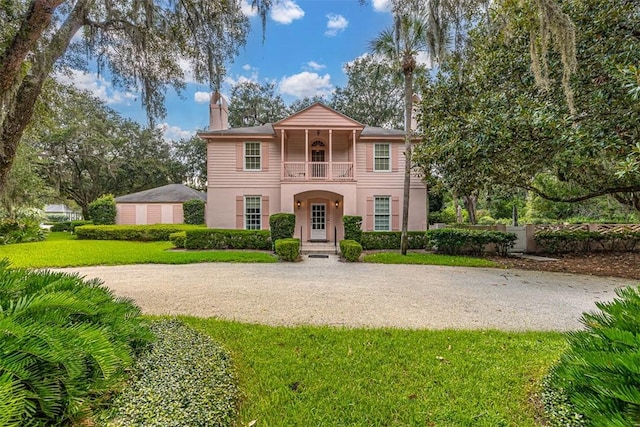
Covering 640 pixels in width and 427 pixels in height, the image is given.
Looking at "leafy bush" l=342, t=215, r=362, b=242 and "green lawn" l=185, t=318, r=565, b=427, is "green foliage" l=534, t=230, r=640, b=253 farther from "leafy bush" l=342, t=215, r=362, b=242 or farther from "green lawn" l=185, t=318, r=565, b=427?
"green lawn" l=185, t=318, r=565, b=427

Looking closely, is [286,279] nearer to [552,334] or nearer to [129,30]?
[552,334]

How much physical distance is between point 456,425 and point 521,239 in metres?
11.2

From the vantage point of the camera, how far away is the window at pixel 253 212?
13.2 metres

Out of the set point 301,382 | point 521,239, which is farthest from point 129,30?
point 521,239

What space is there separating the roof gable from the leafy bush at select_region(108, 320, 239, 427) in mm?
11004

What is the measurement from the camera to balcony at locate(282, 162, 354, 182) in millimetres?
12664

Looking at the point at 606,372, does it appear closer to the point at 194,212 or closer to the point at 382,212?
the point at 382,212

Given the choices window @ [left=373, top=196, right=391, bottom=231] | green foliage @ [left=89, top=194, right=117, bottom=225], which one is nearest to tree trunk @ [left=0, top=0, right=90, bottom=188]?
window @ [left=373, top=196, right=391, bottom=231]

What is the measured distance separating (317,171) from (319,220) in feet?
7.79

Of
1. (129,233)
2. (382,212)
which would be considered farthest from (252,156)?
(129,233)

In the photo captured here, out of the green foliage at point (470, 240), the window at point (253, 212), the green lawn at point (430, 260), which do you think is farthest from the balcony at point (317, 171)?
the green foliage at point (470, 240)

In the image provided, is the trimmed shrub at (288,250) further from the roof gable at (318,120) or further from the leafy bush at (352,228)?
the roof gable at (318,120)

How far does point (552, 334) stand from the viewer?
11.6 ft

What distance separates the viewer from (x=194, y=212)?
63.4 ft
